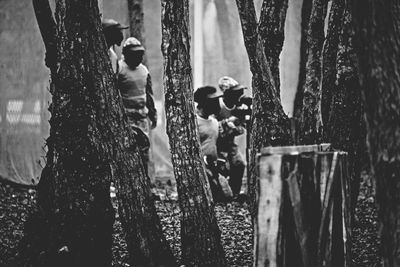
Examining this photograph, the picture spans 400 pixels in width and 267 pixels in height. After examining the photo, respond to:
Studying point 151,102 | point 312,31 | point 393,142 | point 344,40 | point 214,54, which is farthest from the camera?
point 214,54

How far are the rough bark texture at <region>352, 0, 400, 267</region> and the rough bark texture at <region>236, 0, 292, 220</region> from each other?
2588 millimetres

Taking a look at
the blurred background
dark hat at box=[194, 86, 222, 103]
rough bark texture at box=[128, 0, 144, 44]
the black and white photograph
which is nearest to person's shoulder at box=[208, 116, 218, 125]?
the black and white photograph

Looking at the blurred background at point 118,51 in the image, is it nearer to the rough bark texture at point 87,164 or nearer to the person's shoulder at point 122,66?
the person's shoulder at point 122,66

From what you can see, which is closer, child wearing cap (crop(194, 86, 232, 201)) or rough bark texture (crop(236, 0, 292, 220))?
rough bark texture (crop(236, 0, 292, 220))

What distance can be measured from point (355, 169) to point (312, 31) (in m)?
1.44

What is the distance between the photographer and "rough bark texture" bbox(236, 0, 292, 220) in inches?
257

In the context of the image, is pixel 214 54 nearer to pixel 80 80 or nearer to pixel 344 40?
pixel 344 40

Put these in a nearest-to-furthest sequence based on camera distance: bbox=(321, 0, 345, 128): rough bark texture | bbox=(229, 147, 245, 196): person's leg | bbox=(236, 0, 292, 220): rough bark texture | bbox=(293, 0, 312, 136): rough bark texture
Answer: bbox=(236, 0, 292, 220): rough bark texture
bbox=(321, 0, 345, 128): rough bark texture
bbox=(229, 147, 245, 196): person's leg
bbox=(293, 0, 312, 136): rough bark texture

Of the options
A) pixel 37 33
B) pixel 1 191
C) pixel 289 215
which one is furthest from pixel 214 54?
pixel 289 215

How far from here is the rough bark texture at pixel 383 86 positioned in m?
3.89

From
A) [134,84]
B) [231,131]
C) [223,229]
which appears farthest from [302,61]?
[223,229]

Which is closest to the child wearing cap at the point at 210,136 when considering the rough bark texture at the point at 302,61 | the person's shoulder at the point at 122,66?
the person's shoulder at the point at 122,66

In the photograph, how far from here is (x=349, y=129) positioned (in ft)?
23.6

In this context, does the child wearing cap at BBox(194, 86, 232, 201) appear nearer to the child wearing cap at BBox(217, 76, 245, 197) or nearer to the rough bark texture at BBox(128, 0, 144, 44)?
the child wearing cap at BBox(217, 76, 245, 197)
